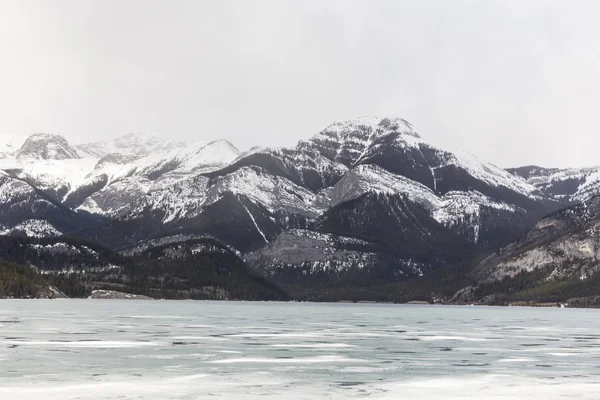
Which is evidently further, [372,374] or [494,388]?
[372,374]

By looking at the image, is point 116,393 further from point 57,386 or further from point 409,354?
point 409,354

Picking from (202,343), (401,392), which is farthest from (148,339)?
(401,392)

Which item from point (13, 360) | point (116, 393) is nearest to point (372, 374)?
point (116, 393)

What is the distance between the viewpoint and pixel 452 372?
7031 centimetres

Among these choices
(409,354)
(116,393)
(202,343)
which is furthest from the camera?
(202,343)

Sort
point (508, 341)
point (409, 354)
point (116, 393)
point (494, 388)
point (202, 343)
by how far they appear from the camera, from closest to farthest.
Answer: point (116, 393) < point (494, 388) < point (409, 354) < point (202, 343) < point (508, 341)

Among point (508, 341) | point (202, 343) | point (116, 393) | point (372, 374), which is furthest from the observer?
point (508, 341)

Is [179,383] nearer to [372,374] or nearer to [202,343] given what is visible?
[372,374]

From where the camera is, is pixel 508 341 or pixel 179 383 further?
pixel 508 341

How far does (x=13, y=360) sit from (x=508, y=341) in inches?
2561

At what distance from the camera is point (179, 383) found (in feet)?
201

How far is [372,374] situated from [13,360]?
31.3 metres

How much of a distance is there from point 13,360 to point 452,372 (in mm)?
37991

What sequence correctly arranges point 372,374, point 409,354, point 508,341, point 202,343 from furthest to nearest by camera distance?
point 508,341 < point 202,343 < point 409,354 < point 372,374
